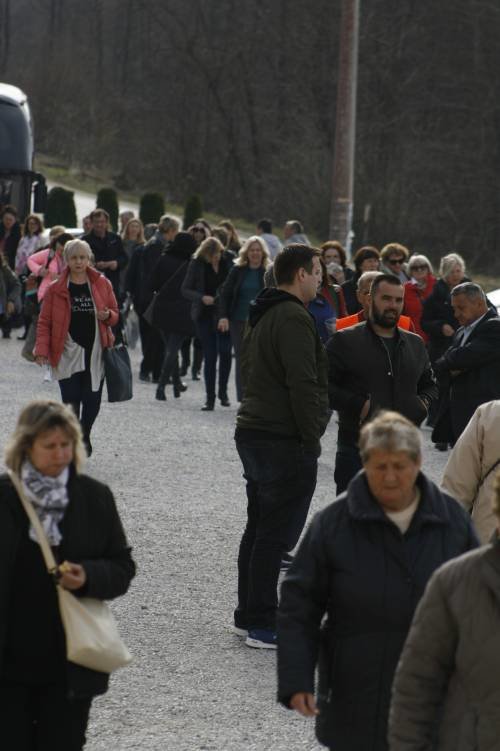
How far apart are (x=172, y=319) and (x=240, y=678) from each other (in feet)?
32.2

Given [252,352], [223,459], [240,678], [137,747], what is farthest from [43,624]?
[223,459]

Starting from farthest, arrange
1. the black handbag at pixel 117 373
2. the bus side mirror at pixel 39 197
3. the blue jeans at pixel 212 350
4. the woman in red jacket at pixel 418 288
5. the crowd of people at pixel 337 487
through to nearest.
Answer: the bus side mirror at pixel 39 197
the blue jeans at pixel 212 350
the woman in red jacket at pixel 418 288
the black handbag at pixel 117 373
the crowd of people at pixel 337 487

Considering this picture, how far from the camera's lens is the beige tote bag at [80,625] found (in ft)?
14.7

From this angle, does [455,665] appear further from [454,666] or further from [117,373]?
[117,373]

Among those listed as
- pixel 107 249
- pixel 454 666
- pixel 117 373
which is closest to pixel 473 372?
pixel 117 373

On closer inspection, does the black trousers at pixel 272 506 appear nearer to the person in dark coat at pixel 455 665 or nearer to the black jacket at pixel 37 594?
the black jacket at pixel 37 594

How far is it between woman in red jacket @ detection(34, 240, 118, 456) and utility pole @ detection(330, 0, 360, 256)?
1046 centimetres

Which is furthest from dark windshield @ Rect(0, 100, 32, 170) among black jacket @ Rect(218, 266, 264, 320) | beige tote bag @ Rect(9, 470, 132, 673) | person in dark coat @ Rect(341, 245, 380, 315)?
beige tote bag @ Rect(9, 470, 132, 673)

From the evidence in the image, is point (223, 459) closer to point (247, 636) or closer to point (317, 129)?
point (247, 636)

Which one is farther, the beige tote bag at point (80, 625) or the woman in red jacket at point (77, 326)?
the woman in red jacket at point (77, 326)

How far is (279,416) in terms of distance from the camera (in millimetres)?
7309

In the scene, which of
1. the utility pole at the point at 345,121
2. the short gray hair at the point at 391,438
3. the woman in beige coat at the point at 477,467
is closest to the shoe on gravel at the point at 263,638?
the woman in beige coat at the point at 477,467

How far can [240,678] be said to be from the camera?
6902 millimetres

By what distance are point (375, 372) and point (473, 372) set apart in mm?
2462
